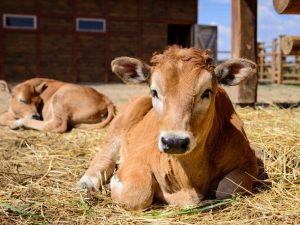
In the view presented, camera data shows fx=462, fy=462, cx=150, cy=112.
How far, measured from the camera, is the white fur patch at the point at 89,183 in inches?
183

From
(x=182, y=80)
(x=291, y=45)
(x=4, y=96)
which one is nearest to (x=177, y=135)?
(x=182, y=80)

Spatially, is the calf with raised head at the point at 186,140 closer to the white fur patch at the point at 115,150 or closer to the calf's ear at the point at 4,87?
the white fur patch at the point at 115,150

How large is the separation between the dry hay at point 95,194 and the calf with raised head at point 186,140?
162mm

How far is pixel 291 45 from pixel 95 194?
4.24 meters

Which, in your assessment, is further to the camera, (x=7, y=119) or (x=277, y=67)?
(x=277, y=67)

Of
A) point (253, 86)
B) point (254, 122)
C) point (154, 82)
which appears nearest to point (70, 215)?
point (154, 82)

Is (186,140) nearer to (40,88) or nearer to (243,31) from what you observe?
(243,31)

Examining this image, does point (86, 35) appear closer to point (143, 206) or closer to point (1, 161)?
point (1, 161)

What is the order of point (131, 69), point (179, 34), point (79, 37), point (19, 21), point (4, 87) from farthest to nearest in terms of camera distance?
point (179, 34), point (79, 37), point (19, 21), point (4, 87), point (131, 69)

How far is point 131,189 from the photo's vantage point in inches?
157

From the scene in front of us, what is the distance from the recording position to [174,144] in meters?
3.27

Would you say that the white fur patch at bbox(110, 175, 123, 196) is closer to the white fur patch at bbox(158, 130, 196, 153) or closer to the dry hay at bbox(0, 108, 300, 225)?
the dry hay at bbox(0, 108, 300, 225)

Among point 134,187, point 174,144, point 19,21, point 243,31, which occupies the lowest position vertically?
point 134,187

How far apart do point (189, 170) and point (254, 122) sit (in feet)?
11.1
